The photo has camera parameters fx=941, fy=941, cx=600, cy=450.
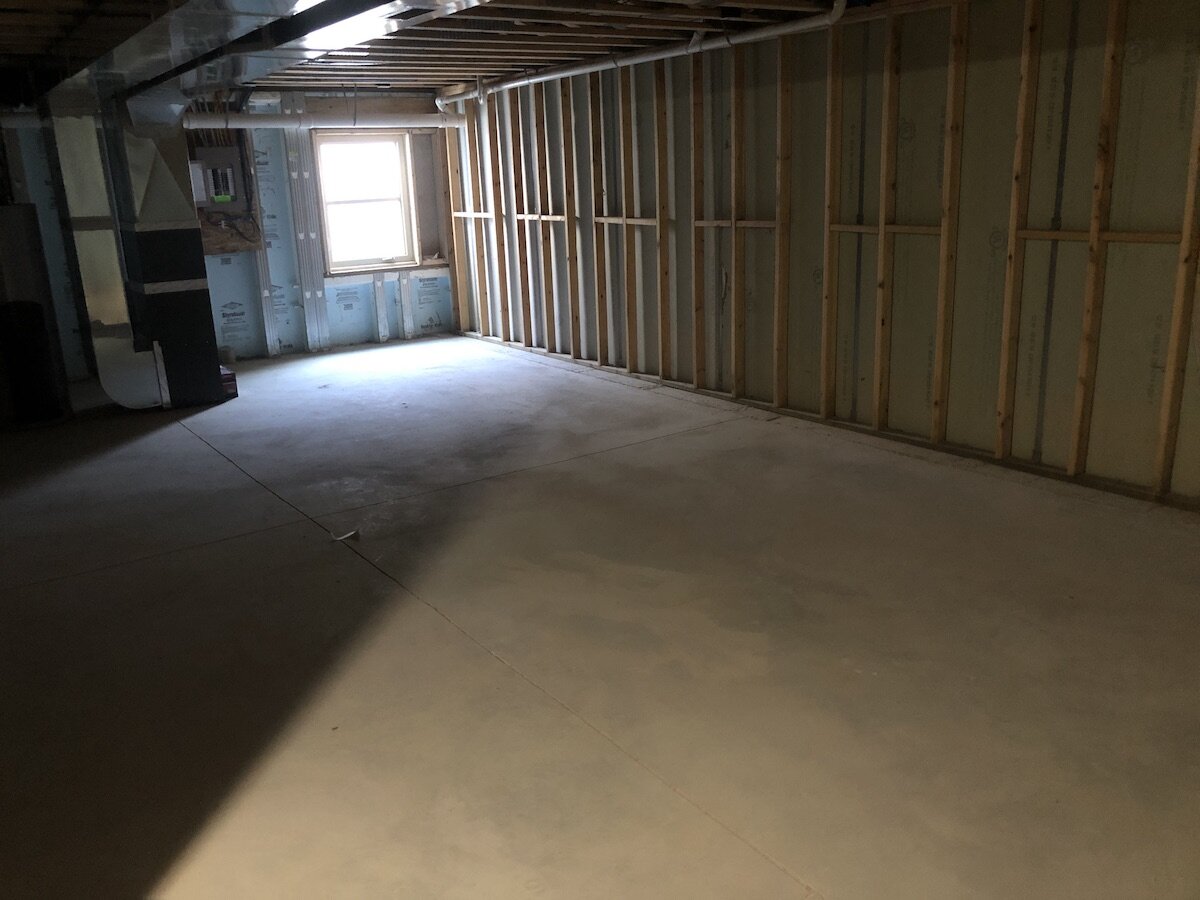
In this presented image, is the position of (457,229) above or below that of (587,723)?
above

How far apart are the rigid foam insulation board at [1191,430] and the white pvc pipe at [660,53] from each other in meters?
2.52

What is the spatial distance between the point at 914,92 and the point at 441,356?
5023 millimetres

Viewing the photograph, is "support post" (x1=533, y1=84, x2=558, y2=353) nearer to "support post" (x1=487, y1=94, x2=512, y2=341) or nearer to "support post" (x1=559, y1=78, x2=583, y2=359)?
"support post" (x1=559, y1=78, x2=583, y2=359)

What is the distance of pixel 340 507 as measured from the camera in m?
4.84

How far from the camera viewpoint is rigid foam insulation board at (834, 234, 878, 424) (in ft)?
18.8

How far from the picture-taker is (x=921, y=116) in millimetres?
5234

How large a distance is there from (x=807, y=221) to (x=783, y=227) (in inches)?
6.3

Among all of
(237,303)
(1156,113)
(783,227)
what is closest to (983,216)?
(1156,113)

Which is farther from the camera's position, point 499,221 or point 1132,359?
point 499,221

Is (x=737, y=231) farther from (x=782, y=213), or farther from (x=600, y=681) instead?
(x=600, y=681)

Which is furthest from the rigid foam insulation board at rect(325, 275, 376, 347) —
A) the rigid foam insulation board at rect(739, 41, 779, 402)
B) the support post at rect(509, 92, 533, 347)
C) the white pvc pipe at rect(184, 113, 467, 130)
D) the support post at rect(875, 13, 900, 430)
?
the support post at rect(875, 13, 900, 430)

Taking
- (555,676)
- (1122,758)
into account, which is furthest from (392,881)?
(1122,758)

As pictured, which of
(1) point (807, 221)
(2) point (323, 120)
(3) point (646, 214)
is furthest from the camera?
(2) point (323, 120)

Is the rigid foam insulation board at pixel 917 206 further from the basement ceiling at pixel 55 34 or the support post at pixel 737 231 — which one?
the basement ceiling at pixel 55 34
